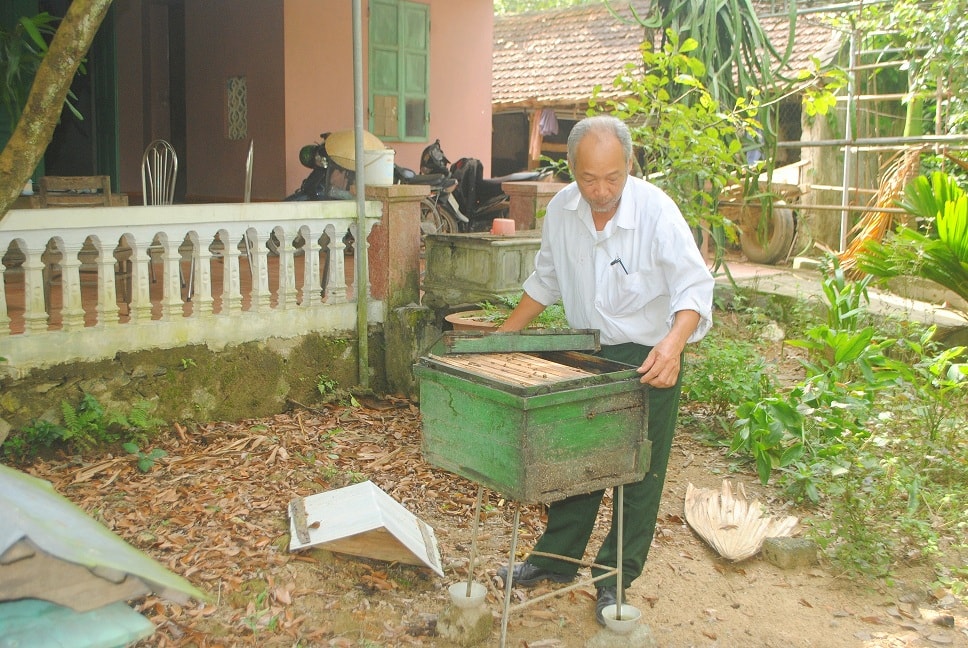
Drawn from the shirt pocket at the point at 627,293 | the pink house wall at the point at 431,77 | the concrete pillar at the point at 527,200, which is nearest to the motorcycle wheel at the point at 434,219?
the pink house wall at the point at 431,77

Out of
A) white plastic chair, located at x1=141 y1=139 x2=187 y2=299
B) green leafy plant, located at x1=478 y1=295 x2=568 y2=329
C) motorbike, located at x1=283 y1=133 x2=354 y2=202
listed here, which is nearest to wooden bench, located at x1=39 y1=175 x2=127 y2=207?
white plastic chair, located at x1=141 y1=139 x2=187 y2=299

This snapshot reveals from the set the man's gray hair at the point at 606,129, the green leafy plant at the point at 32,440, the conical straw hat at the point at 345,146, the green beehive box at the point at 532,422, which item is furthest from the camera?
the conical straw hat at the point at 345,146

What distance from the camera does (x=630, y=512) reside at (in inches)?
145

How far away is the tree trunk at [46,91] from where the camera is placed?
3359mm

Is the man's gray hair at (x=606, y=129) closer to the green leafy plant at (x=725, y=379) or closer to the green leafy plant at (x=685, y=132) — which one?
the green leafy plant at (x=725, y=379)

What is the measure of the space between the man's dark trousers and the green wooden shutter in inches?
314

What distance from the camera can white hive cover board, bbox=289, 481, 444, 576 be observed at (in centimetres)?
405

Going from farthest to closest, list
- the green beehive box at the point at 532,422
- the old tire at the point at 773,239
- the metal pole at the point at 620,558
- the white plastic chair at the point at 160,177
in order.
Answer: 1. the old tire at the point at 773,239
2. the white plastic chair at the point at 160,177
3. the metal pole at the point at 620,558
4. the green beehive box at the point at 532,422

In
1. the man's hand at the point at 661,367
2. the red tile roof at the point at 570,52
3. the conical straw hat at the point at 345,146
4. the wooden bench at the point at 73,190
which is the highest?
the red tile roof at the point at 570,52

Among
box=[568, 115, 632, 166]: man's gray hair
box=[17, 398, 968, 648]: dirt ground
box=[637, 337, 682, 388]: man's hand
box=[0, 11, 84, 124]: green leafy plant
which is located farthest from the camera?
box=[0, 11, 84, 124]: green leafy plant

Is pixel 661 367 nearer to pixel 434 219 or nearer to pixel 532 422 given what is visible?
pixel 532 422

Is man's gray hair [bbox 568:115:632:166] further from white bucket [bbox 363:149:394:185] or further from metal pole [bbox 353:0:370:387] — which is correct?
white bucket [bbox 363:149:394:185]

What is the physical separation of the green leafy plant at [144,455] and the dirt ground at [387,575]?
50 millimetres

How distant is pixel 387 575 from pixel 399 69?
27.1 ft
